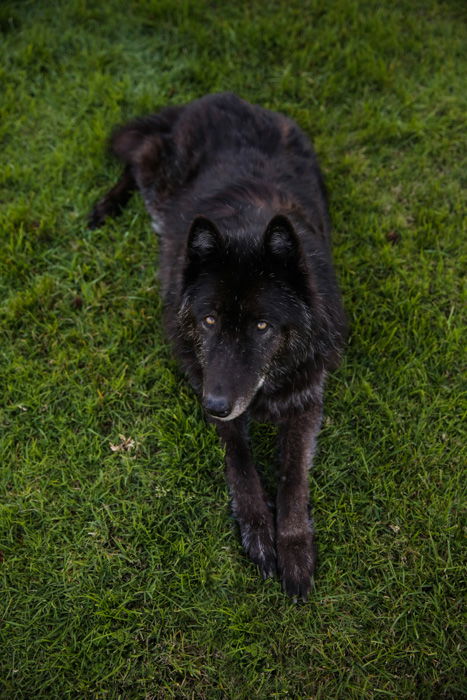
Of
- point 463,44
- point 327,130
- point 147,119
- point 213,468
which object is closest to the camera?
point 213,468

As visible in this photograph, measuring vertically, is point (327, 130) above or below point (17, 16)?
below

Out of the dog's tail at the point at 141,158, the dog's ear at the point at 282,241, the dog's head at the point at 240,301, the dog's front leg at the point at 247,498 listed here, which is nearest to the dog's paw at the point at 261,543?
the dog's front leg at the point at 247,498

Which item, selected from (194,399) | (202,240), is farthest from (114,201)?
(202,240)

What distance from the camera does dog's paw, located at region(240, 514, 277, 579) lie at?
2.90 meters

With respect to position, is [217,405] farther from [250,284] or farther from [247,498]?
[247,498]

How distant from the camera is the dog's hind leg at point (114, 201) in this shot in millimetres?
4332

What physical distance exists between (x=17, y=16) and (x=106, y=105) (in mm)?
1638

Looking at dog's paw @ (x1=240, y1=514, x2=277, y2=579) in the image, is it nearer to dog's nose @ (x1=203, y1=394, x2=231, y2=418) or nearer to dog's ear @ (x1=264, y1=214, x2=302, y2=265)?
dog's nose @ (x1=203, y1=394, x2=231, y2=418)

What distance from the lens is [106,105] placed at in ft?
16.2

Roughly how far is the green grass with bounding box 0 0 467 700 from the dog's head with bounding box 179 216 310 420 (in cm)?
76

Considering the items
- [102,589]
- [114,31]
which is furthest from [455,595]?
[114,31]

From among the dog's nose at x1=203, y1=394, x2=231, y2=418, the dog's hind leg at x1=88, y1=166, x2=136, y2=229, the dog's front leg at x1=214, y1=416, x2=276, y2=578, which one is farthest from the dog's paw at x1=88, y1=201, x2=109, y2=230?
the dog's nose at x1=203, y1=394, x2=231, y2=418

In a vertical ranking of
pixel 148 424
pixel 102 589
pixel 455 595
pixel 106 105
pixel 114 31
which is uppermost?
pixel 114 31

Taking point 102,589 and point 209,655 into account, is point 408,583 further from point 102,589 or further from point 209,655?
point 102,589
